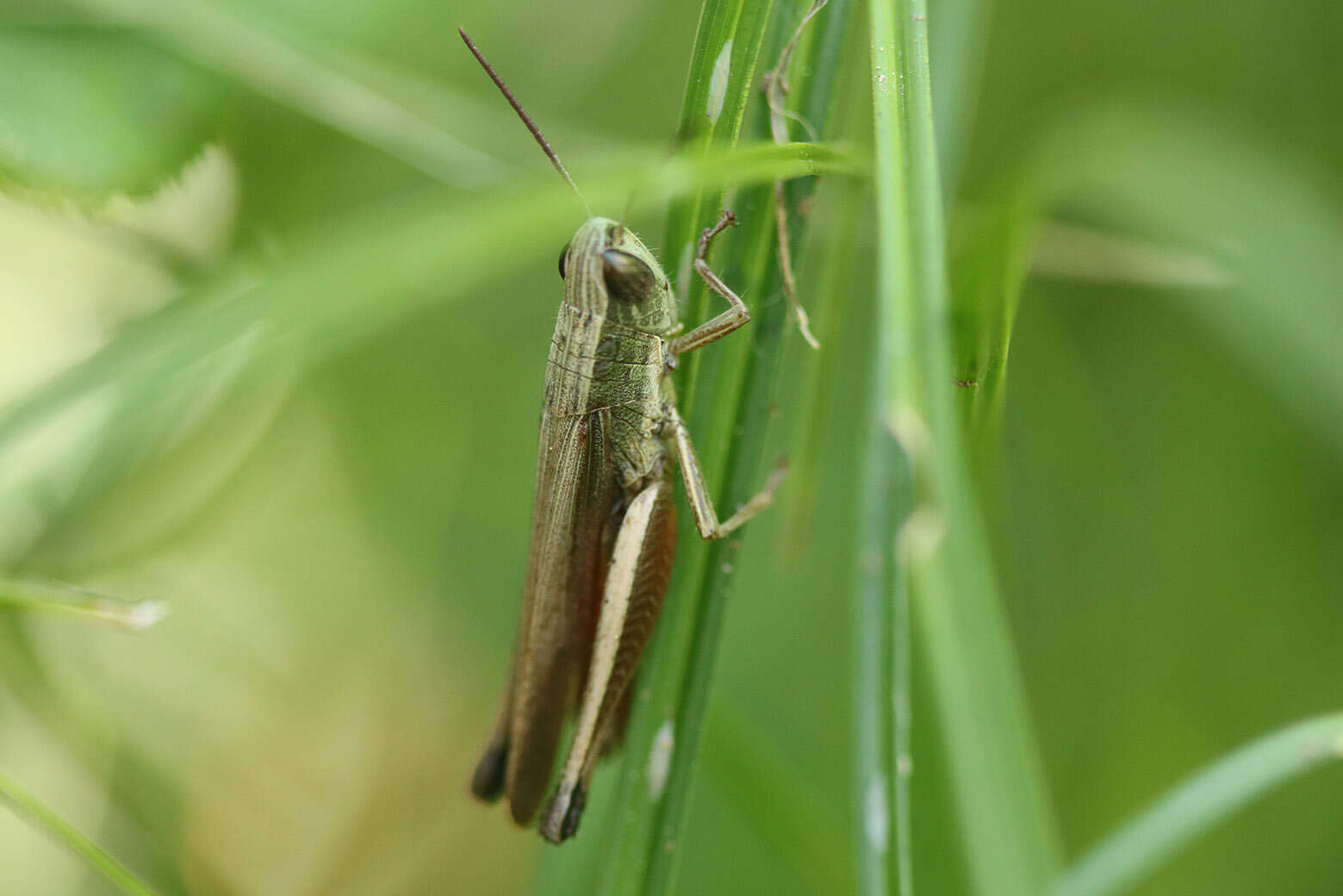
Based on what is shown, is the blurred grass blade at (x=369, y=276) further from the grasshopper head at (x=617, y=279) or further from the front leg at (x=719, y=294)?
the grasshopper head at (x=617, y=279)

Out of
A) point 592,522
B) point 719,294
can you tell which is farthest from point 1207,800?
point 592,522

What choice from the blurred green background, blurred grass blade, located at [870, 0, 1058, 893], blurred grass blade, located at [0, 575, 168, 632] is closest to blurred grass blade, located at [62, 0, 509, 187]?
the blurred green background

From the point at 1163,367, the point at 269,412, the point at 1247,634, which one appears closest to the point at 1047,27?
the point at 1163,367

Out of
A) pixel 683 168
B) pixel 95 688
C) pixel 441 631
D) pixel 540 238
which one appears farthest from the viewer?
pixel 441 631

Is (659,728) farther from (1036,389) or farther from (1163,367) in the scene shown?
(1163,367)

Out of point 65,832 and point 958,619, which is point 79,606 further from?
point 958,619

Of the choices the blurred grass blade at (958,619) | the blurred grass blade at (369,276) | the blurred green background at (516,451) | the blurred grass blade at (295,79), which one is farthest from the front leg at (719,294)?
the blurred grass blade at (295,79)
